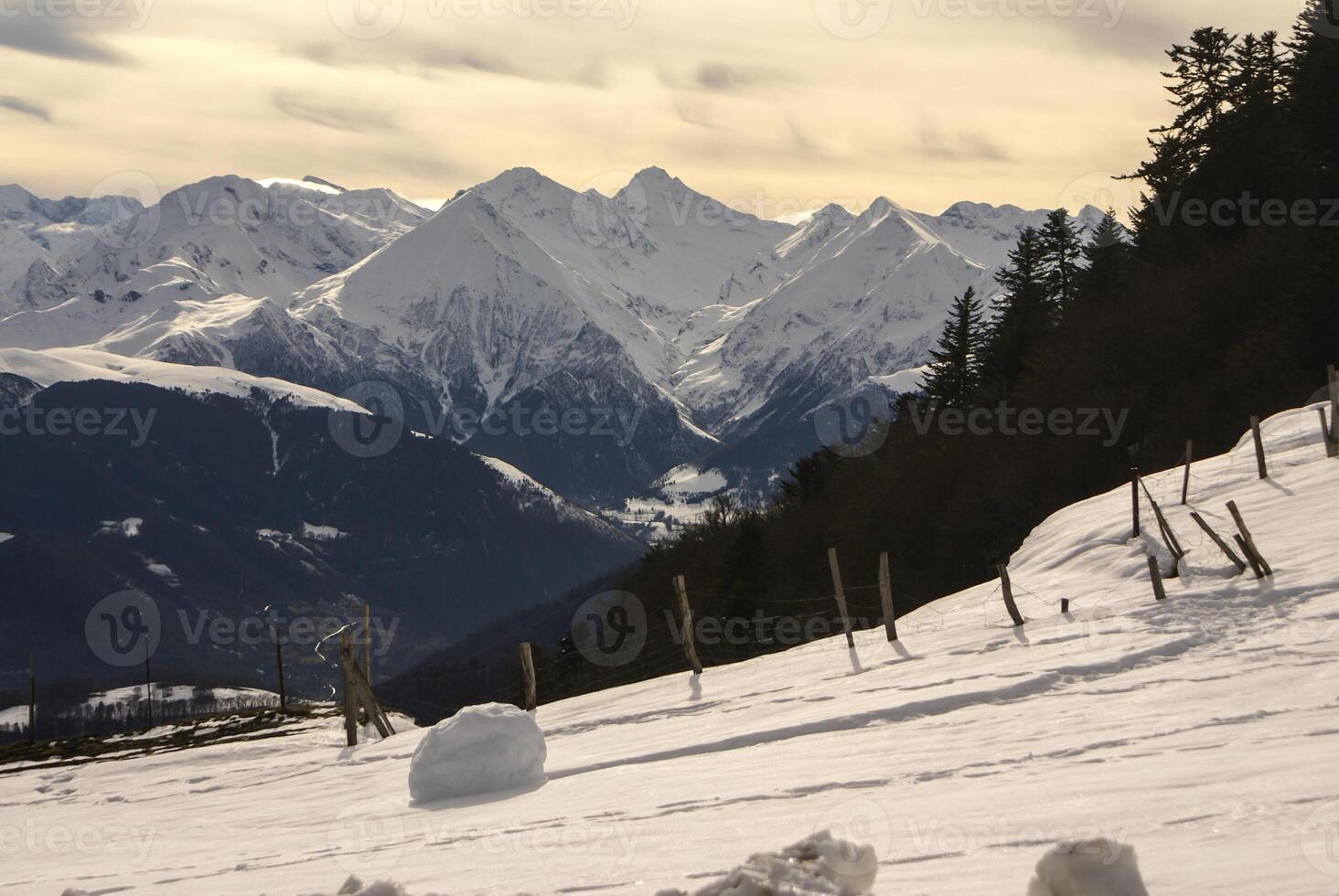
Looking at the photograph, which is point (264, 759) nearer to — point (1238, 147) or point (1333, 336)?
point (1333, 336)

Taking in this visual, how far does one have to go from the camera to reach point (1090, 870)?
644cm

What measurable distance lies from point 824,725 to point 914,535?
41.2 metres

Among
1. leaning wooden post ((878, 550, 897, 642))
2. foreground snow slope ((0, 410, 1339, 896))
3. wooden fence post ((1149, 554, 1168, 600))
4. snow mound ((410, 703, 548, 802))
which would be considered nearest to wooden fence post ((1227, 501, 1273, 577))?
foreground snow slope ((0, 410, 1339, 896))

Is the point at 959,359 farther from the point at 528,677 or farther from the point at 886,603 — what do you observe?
the point at 528,677

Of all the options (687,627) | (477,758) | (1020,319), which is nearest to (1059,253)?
(1020,319)

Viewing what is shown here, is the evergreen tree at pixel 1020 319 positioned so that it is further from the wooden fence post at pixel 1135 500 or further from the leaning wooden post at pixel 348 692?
the leaning wooden post at pixel 348 692

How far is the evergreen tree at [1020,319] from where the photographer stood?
61000 mm

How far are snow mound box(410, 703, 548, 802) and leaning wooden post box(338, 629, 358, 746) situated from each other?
9135 mm

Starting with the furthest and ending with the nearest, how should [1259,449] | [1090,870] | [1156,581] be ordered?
1. [1259,449]
2. [1156,581]
3. [1090,870]

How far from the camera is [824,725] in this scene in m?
15.7

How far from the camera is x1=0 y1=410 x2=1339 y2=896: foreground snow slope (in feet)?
29.7

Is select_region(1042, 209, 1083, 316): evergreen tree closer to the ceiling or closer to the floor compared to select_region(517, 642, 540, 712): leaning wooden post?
closer to the ceiling

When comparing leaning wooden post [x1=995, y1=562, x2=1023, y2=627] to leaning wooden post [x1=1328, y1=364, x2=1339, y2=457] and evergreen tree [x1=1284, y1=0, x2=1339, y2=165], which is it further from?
evergreen tree [x1=1284, y1=0, x2=1339, y2=165]

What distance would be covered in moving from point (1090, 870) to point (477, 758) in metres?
11.3
